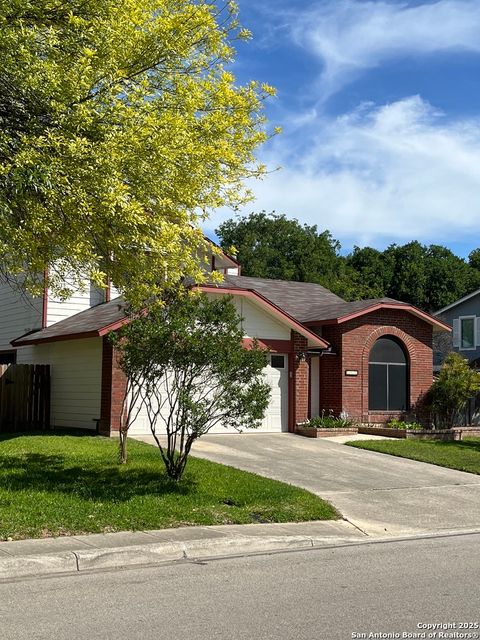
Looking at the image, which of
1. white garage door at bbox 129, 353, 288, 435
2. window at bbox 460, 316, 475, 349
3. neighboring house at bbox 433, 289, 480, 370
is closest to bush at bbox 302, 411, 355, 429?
white garage door at bbox 129, 353, 288, 435

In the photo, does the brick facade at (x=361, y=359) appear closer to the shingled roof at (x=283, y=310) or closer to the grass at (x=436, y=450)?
the shingled roof at (x=283, y=310)

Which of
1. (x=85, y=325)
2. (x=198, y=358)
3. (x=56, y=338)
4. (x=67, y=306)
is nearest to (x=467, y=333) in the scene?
(x=67, y=306)

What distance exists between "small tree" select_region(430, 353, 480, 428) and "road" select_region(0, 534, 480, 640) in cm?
1455

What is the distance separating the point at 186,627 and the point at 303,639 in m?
0.92

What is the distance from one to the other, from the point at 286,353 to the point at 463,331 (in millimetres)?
23043

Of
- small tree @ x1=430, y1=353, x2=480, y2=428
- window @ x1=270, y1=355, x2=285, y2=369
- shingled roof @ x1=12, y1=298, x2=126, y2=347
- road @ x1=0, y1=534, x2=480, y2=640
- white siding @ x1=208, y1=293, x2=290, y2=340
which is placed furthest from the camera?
small tree @ x1=430, y1=353, x2=480, y2=428

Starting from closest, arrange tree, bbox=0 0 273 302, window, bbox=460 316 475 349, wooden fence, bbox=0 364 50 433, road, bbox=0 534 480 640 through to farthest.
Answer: road, bbox=0 534 480 640 < tree, bbox=0 0 273 302 < wooden fence, bbox=0 364 50 433 < window, bbox=460 316 475 349

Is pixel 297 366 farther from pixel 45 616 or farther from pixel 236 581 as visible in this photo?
pixel 45 616

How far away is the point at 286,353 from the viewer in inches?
803

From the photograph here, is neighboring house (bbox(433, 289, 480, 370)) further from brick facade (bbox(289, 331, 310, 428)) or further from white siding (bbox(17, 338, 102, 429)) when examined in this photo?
white siding (bbox(17, 338, 102, 429))

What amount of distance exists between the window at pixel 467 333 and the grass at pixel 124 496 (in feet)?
96.0


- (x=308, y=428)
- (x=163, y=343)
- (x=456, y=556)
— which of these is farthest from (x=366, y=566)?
(x=308, y=428)

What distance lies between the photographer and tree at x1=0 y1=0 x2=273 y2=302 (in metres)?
8.77

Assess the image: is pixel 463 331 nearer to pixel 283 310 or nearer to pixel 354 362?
pixel 354 362
